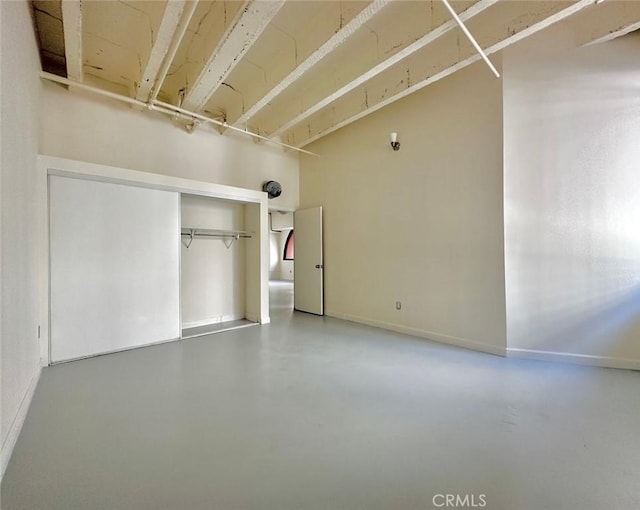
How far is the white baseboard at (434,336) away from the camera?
10.8ft

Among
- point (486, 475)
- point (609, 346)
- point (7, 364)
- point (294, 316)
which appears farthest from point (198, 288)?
point (609, 346)

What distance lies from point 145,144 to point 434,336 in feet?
15.4

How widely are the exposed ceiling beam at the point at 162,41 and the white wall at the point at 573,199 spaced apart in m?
3.33

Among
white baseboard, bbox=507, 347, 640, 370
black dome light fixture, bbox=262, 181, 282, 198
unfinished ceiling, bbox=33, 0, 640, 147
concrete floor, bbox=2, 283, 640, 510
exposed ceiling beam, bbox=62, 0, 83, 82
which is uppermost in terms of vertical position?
unfinished ceiling, bbox=33, 0, 640, 147

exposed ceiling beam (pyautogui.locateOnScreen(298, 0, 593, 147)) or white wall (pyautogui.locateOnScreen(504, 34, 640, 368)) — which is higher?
exposed ceiling beam (pyautogui.locateOnScreen(298, 0, 593, 147))

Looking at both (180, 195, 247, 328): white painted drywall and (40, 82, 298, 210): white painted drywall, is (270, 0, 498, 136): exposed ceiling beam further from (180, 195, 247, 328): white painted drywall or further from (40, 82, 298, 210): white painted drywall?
(180, 195, 247, 328): white painted drywall

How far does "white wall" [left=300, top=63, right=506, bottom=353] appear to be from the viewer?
10.9 feet

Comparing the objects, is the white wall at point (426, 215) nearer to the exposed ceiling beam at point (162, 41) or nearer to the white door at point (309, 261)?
the white door at point (309, 261)

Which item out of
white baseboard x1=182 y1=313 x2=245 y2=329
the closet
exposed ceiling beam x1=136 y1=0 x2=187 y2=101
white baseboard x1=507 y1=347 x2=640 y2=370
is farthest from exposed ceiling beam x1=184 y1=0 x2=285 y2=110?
white baseboard x1=507 y1=347 x2=640 y2=370

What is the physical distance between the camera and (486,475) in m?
1.47

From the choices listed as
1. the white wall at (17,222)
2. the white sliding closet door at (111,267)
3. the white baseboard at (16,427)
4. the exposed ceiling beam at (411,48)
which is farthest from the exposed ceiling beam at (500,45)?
the white baseboard at (16,427)

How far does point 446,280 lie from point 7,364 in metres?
4.03

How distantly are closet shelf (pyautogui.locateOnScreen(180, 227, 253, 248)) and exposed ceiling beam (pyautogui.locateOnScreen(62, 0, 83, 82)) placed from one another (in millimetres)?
2019

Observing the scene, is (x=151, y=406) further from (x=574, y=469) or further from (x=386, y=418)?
(x=574, y=469)
